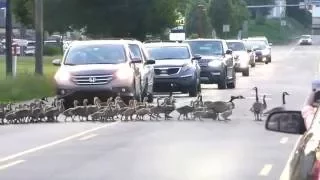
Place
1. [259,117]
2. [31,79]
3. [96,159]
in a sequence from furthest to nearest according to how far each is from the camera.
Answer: [31,79]
[259,117]
[96,159]

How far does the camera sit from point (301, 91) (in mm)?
31141

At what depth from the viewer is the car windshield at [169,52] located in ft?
99.9

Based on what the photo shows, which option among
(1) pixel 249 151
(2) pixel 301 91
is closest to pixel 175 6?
(2) pixel 301 91

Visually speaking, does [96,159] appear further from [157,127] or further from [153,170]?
[157,127]

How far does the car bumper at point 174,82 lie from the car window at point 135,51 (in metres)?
3.58

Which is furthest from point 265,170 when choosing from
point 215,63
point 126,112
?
point 215,63

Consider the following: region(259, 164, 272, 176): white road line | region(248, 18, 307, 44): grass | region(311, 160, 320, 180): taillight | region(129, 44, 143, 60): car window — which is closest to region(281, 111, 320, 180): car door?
region(311, 160, 320, 180): taillight

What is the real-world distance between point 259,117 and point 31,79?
11.8 meters

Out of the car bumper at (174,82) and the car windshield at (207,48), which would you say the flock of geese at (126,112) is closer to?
the car bumper at (174,82)

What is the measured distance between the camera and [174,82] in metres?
29.4

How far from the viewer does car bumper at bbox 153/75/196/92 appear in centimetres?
2912

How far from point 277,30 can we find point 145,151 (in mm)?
139757

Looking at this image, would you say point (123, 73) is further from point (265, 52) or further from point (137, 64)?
point (265, 52)

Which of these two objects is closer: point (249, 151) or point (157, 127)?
point (249, 151)
